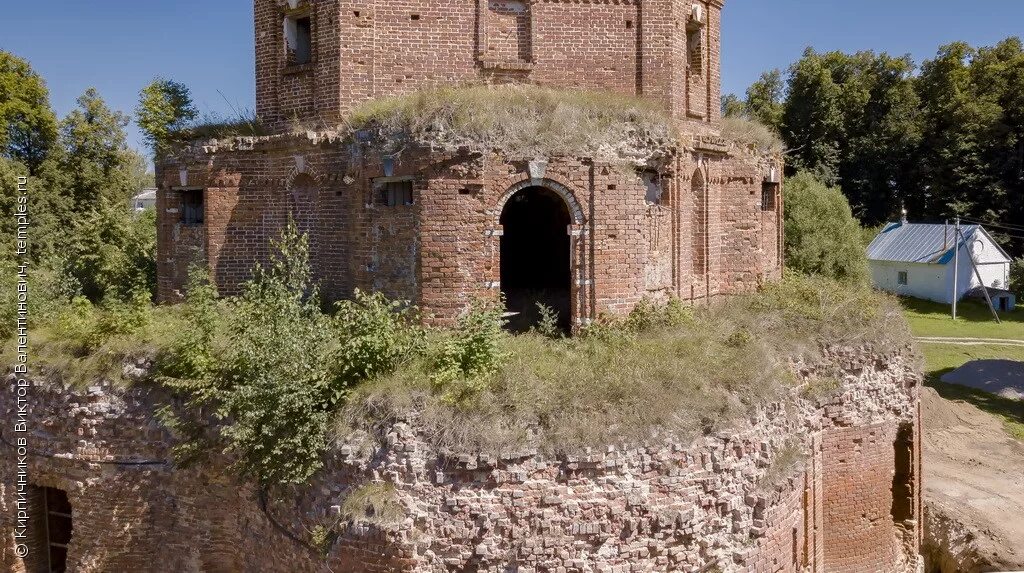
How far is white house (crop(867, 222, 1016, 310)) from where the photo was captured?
129ft

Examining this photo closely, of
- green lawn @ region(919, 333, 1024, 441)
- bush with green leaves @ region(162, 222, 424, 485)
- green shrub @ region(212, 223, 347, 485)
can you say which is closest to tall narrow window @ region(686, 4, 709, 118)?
bush with green leaves @ region(162, 222, 424, 485)

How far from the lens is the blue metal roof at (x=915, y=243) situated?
1544 inches

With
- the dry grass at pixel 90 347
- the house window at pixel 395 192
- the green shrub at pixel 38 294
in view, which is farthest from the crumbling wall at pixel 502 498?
the house window at pixel 395 192

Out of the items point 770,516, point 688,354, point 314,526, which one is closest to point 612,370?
point 688,354

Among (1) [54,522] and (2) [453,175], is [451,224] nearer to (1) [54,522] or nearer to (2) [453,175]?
(2) [453,175]

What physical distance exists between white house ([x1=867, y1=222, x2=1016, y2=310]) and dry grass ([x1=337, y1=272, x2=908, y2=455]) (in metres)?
31.2

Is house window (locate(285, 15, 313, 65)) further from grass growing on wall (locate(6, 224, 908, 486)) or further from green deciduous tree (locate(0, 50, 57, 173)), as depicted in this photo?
green deciduous tree (locate(0, 50, 57, 173))

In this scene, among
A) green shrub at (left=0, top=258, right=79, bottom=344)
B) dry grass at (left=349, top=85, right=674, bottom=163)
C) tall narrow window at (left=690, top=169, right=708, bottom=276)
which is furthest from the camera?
tall narrow window at (left=690, top=169, right=708, bottom=276)

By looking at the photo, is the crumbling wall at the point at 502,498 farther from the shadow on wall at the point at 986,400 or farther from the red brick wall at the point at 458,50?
the shadow on wall at the point at 986,400

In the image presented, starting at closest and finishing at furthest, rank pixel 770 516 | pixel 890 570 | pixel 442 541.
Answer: pixel 442 541 → pixel 770 516 → pixel 890 570

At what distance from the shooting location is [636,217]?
12.8m

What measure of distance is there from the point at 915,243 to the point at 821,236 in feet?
45.3

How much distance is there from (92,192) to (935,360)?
2959 cm

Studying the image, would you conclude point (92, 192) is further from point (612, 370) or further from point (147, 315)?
point (612, 370)
